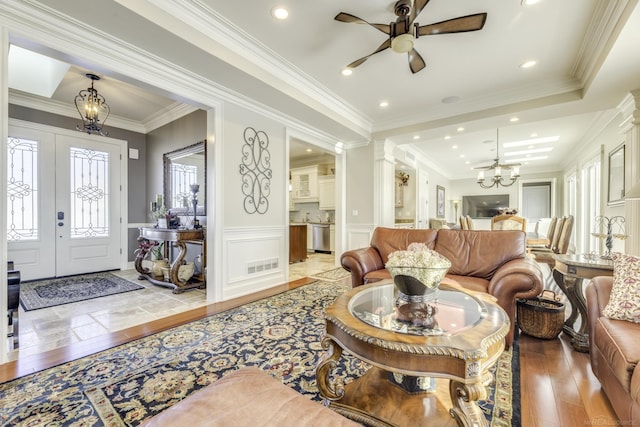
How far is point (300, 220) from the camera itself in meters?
8.59

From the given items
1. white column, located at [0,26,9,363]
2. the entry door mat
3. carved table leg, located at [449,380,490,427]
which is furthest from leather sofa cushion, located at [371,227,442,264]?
the entry door mat

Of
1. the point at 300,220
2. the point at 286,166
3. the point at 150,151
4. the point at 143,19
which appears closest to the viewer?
the point at 143,19

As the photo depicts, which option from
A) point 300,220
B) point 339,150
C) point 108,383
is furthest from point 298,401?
point 300,220

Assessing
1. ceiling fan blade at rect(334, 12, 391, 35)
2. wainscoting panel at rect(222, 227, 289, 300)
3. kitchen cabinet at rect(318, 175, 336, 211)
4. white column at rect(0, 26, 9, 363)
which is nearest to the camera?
white column at rect(0, 26, 9, 363)

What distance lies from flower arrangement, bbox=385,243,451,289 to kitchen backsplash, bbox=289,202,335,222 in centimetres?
625

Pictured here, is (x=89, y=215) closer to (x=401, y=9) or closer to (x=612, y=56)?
(x=401, y=9)

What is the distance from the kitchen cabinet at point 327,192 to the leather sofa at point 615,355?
19.4 feet

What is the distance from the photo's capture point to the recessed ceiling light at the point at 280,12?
2.30 meters

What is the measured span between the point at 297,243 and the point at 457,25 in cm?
481

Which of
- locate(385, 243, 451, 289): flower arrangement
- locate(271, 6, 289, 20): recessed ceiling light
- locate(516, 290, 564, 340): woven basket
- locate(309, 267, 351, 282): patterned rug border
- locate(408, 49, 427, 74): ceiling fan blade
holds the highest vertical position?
locate(271, 6, 289, 20): recessed ceiling light

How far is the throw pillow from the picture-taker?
56.8 inches

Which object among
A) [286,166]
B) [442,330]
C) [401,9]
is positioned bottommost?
[442,330]

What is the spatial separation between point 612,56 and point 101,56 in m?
4.51

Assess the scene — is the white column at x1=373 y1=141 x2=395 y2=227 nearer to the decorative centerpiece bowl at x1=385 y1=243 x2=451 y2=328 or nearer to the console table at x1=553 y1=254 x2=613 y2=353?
the console table at x1=553 y1=254 x2=613 y2=353
